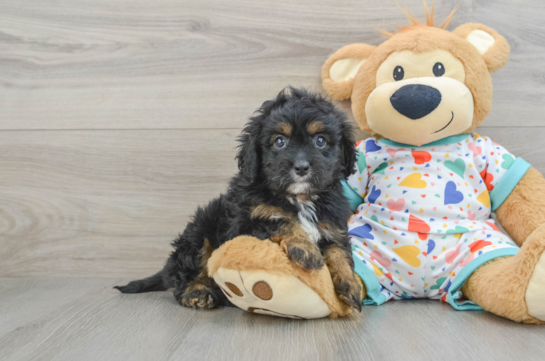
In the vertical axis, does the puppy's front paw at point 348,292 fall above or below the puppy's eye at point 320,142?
below

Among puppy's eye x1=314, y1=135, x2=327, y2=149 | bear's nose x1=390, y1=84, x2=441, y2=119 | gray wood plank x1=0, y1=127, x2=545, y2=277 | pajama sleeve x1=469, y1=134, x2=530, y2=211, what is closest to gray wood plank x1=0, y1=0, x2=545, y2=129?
gray wood plank x1=0, y1=127, x2=545, y2=277

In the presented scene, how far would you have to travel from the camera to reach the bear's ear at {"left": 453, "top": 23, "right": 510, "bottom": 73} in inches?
80.0

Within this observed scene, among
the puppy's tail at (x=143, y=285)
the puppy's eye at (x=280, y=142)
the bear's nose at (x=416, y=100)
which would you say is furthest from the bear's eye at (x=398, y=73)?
the puppy's tail at (x=143, y=285)

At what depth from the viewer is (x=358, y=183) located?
7.05 feet

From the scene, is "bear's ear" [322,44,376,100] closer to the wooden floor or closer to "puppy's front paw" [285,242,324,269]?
the wooden floor

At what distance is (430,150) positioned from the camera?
203cm

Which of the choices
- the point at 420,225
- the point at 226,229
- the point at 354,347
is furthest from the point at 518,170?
the point at 226,229

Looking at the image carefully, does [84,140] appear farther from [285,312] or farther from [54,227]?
[285,312]

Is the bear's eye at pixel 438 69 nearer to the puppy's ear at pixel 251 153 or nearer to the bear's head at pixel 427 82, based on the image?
the bear's head at pixel 427 82

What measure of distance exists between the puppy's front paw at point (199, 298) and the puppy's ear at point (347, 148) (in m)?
0.83

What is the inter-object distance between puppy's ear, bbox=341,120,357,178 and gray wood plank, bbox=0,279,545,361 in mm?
629

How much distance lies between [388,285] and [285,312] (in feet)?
1.99

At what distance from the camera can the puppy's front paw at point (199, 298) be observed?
1907mm

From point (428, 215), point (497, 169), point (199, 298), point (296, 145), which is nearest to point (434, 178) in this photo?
point (428, 215)
